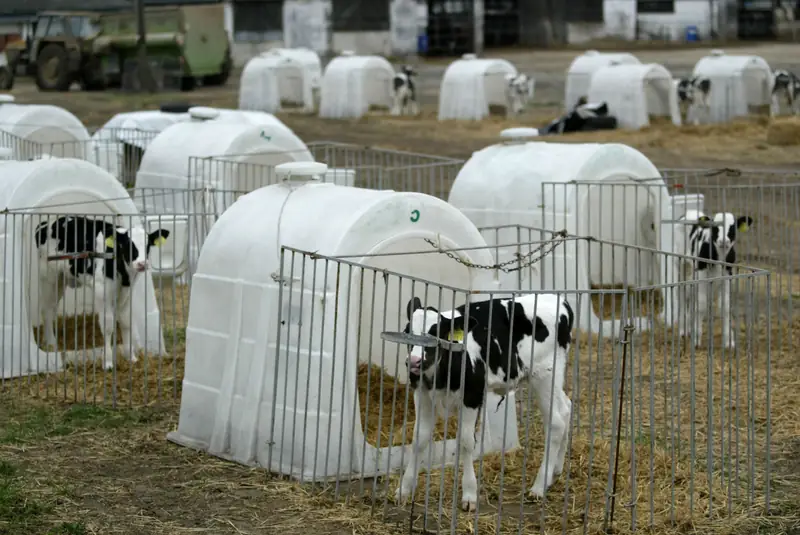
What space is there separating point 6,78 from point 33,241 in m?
37.8

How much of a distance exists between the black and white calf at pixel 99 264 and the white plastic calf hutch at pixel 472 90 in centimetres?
2477

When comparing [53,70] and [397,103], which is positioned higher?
[53,70]

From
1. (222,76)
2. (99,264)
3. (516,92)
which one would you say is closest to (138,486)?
(99,264)

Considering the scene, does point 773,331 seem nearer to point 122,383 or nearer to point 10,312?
point 122,383

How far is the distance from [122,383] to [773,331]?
747cm

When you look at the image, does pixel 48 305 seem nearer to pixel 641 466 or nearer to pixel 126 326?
pixel 126 326

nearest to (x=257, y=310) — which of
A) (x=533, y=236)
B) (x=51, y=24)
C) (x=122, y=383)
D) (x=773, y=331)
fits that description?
(x=122, y=383)

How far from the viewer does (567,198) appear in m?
15.7

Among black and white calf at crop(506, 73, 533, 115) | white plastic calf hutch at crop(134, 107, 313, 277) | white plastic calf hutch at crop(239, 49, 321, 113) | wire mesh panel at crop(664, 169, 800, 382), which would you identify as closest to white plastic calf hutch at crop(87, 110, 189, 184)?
white plastic calf hutch at crop(134, 107, 313, 277)

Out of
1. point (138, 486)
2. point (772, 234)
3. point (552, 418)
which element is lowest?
point (138, 486)

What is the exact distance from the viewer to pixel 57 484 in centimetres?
1028

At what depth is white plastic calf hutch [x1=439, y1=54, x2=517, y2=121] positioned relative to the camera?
126ft

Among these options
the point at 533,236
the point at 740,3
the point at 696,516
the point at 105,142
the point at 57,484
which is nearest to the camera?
the point at 696,516

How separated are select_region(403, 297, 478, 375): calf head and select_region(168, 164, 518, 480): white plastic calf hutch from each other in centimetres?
55
